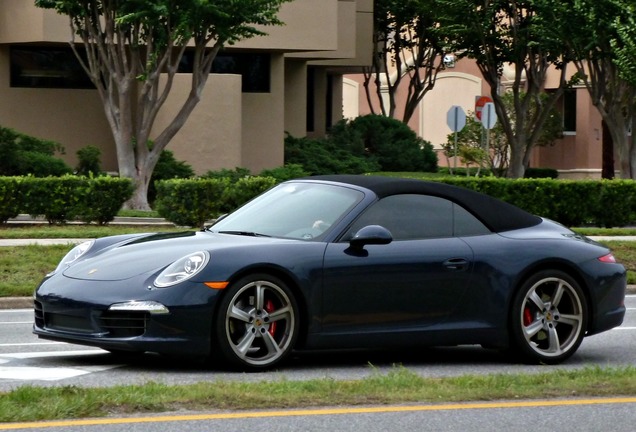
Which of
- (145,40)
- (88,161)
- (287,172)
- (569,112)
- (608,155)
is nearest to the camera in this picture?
(145,40)

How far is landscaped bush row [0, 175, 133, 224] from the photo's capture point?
2452 centimetres

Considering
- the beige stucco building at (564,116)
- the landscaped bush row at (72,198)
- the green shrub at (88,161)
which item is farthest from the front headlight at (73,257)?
the beige stucco building at (564,116)

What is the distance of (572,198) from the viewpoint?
90.4ft

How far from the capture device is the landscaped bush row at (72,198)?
24.5 metres

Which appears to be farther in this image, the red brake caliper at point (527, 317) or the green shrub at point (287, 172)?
the green shrub at point (287, 172)

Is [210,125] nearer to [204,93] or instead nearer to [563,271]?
[204,93]

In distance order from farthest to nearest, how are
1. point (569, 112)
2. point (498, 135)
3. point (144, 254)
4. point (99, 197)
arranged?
point (569, 112) < point (498, 135) < point (99, 197) < point (144, 254)

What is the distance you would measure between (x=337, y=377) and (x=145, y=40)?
2252 cm

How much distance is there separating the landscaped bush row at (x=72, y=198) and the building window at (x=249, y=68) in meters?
14.9

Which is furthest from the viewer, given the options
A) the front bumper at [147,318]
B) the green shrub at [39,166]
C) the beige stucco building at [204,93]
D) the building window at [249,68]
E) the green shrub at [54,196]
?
the building window at [249,68]

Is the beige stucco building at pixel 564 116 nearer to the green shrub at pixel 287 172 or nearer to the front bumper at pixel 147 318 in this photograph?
the green shrub at pixel 287 172

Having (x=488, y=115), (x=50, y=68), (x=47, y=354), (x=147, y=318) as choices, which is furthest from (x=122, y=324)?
(x=488, y=115)

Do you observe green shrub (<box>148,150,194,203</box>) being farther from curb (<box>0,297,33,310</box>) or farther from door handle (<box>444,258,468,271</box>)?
door handle (<box>444,258,468,271</box>)

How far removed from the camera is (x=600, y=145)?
58125 millimetres
